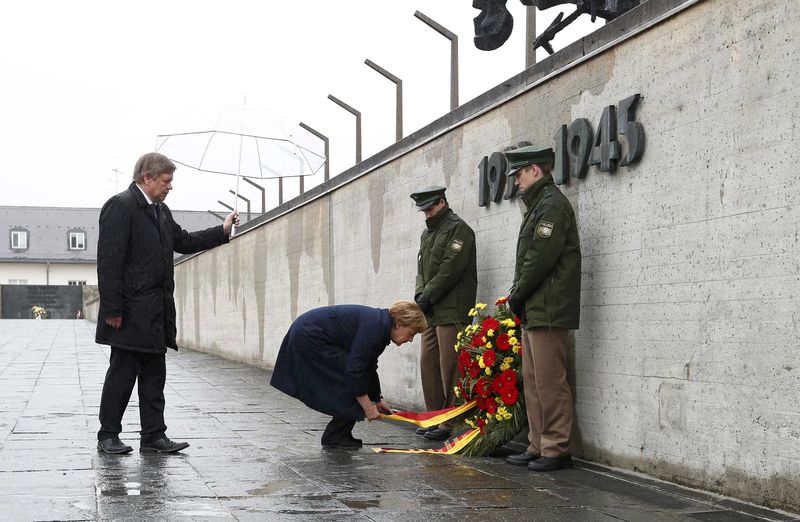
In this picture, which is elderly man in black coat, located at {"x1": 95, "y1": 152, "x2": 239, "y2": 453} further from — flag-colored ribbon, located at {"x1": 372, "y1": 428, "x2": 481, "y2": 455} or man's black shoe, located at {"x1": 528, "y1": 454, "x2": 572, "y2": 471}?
man's black shoe, located at {"x1": 528, "y1": 454, "x2": 572, "y2": 471}

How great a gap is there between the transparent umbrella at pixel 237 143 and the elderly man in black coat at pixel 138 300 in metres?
1.67

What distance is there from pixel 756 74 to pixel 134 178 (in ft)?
13.2

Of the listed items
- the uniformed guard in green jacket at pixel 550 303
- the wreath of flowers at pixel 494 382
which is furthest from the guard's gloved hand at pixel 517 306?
the wreath of flowers at pixel 494 382

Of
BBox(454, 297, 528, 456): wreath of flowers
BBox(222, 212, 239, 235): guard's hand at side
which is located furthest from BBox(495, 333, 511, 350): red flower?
BBox(222, 212, 239, 235): guard's hand at side

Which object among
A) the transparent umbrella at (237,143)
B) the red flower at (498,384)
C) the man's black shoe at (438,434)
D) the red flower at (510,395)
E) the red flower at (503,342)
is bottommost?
the man's black shoe at (438,434)

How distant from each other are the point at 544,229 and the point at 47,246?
2951 inches

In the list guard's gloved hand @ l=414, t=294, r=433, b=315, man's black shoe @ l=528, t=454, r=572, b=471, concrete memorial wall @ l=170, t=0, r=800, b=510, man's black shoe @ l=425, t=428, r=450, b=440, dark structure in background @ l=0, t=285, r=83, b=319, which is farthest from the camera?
dark structure in background @ l=0, t=285, r=83, b=319

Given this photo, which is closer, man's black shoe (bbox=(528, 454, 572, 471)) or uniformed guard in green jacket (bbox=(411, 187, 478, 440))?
man's black shoe (bbox=(528, 454, 572, 471))

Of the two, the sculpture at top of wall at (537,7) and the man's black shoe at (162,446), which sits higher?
the sculpture at top of wall at (537,7)

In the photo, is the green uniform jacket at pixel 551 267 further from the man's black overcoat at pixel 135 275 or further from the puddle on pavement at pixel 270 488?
the man's black overcoat at pixel 135 275

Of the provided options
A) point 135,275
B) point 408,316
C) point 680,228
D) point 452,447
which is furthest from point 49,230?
point 680,228

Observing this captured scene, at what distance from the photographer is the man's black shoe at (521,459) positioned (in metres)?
6.29

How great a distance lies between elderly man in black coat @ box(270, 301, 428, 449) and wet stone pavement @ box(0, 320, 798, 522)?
0.99 feet

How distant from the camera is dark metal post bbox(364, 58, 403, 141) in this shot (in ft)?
36.4
